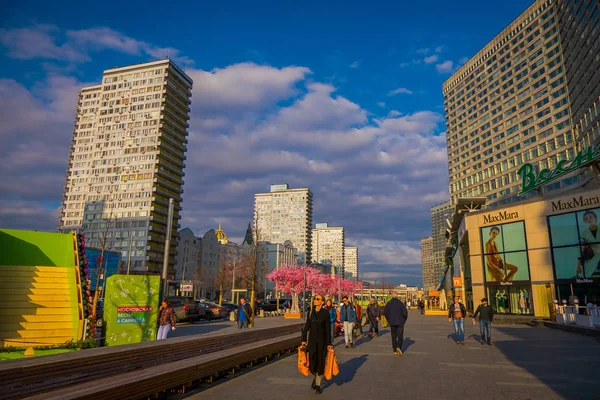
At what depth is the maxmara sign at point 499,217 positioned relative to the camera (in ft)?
111

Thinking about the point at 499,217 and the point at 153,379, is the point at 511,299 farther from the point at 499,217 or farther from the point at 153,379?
the point at 153,379

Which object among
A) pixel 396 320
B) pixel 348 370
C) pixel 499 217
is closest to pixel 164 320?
pixel 348 370

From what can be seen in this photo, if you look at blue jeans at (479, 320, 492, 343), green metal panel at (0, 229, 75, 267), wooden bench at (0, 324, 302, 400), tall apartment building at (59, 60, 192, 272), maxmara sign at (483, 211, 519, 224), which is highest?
tall apartment building at (59, 60, 192, 272)

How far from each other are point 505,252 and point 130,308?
31033 mm

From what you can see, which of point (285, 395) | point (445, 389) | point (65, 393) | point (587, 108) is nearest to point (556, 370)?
point (445, 389)

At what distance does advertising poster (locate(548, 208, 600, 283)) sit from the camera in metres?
28.6

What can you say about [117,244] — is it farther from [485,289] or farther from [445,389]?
[445,389]

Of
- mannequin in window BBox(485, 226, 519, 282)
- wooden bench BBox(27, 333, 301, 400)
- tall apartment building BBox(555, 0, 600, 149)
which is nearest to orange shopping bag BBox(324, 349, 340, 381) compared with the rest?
wooden bench BBox(27, 333, 301, 400)

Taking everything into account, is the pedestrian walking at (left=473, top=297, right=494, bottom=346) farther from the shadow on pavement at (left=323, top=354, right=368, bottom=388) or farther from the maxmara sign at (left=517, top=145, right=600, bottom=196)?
the maxmara sign at (left=517, top=145, right=600, bottom=196)

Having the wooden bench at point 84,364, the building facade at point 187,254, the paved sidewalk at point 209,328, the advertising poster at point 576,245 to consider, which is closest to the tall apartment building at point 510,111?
the advertising poster at point 576,245

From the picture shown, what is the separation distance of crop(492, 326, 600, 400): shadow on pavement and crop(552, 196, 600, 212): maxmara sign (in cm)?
1496

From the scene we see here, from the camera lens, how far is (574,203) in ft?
97.3

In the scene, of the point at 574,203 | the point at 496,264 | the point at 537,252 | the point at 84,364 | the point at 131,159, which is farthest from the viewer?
the point at 131,159

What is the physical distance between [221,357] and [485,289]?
32930 mm
